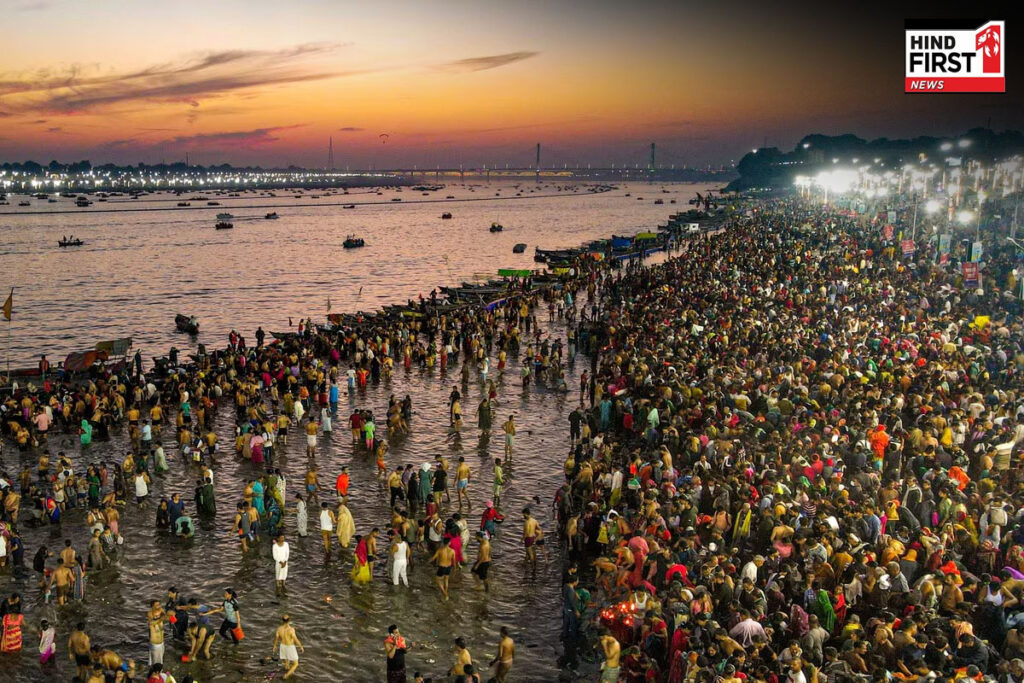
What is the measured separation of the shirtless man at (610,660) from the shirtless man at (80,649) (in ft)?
26.1

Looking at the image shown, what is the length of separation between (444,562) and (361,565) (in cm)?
187

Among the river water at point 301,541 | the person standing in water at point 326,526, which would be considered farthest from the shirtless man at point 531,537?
the person standing in water at point 326,526

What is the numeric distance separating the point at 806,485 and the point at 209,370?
935 inches

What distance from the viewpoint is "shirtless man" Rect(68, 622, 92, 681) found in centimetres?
1212

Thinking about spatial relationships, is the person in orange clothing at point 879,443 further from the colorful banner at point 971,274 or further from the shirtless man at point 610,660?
the colorful banner at point 971,274

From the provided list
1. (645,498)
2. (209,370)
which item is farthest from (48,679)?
(209,370)

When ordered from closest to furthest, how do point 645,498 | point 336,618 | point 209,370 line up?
1. point 336,618
2. point 645,498
3. point 209,370

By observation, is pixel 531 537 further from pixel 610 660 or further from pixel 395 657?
pixel 610 660

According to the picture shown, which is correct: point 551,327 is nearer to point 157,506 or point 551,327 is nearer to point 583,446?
point 583,446

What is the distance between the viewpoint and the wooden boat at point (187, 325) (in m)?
47.6

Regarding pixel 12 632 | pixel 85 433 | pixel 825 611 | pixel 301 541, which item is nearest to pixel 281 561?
pixel 301 541

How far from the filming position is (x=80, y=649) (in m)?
12.3

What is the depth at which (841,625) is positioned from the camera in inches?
455

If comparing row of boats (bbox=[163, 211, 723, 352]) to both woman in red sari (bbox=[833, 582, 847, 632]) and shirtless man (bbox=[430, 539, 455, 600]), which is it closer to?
shirtless man (bbox=[430, 539, 455, 600])
